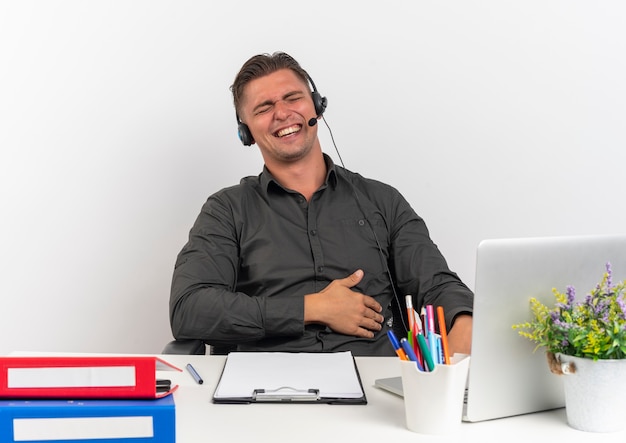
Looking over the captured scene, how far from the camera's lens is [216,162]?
2727 mm

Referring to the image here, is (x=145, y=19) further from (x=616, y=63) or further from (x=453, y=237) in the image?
(x=616, y=63)

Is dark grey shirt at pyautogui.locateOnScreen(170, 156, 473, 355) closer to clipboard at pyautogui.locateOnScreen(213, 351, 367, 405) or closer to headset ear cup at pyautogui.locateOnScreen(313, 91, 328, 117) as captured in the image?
headset ear cup at pyautogui.locateOnScreen(313, 91, 328, 117)

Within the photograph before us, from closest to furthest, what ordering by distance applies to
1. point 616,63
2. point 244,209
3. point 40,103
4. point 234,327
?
1. point 234,327
2. point 244,209
3. point 40,103
4. point 616,63

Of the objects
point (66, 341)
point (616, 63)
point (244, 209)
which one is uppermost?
point (616, 63)

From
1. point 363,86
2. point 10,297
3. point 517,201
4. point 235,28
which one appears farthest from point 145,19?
point 517,201

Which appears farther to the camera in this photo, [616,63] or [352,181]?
[616,63]

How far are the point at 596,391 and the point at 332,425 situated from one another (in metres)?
0.40

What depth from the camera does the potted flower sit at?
3.50 ft

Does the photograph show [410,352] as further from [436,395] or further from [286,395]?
[286,395]

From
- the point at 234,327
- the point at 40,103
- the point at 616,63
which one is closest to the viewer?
the point at 234,327

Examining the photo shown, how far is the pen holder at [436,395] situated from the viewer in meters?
1.08

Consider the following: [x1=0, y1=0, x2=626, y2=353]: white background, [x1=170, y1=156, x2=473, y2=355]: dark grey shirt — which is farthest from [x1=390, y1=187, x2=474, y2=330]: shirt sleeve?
[x1=0, y1=0, x2=626, y2=353]: white background

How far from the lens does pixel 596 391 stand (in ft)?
3.59

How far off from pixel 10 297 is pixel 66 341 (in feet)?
0.81
